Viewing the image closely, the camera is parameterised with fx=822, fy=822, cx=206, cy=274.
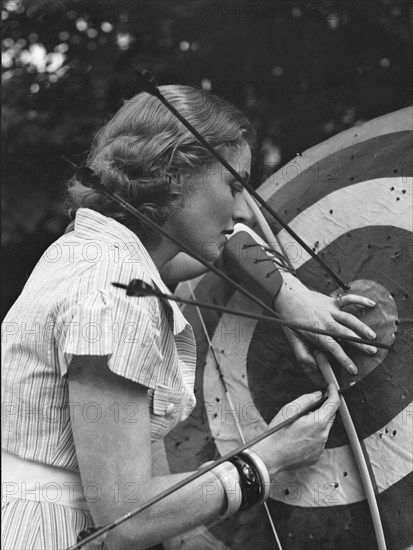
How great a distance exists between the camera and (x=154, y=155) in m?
1.21

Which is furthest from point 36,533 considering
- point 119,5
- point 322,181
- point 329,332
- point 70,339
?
point 119,5

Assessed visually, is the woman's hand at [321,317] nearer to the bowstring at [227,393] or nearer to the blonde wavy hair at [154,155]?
the bowstring at [227,393]

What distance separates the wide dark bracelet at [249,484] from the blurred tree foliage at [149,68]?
1197 mm

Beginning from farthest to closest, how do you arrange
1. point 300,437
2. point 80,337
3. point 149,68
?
point 149,68 → point 300,437 → point 80,337

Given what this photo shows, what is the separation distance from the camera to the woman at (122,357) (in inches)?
Result: 40.8

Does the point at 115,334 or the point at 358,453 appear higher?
the point at 115,334

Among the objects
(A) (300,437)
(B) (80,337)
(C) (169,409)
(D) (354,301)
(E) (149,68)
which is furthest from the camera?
(E) (149,68)

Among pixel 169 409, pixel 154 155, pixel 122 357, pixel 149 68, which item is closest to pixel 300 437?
pixel 169 409

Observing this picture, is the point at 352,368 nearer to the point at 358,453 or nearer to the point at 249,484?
the point at 358,453

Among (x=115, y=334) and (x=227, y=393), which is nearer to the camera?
(x=115, y=334)

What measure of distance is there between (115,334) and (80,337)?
0.04m

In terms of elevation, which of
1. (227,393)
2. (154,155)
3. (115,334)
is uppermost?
(154,155)

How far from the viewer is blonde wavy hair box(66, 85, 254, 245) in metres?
1.21

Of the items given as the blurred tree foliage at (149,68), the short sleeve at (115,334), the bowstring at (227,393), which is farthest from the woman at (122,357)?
the blurred tree foliage at (149,68)
